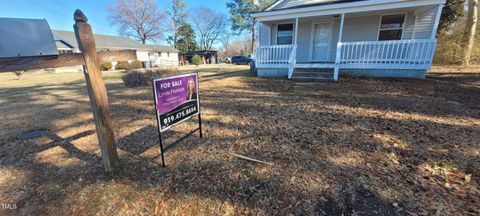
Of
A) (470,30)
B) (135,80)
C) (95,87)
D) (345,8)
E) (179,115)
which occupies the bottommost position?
(135,80)

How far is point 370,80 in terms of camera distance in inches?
319

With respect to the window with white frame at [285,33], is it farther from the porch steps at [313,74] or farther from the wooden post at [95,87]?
the wooden post at [95,87]

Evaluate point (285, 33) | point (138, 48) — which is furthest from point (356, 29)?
point (138, 48)

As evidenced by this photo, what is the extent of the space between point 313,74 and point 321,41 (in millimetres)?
2767

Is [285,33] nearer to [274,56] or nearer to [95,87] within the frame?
[274,56]

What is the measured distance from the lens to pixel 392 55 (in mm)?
8617

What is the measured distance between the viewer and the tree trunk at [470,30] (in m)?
11.4

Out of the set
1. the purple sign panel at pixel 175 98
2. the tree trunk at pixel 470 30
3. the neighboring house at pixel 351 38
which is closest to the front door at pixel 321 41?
the neighboring house at pixel 351 38

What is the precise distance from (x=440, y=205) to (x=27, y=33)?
4.10m

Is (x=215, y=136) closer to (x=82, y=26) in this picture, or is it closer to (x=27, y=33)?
(x=82, y=26)

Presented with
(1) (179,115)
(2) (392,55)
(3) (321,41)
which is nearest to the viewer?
(1) (179,115)

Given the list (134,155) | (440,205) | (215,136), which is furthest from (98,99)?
(440,205)

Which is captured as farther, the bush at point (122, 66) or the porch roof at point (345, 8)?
the bush at point (122, 66)

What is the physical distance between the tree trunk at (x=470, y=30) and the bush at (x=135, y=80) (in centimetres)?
1804
